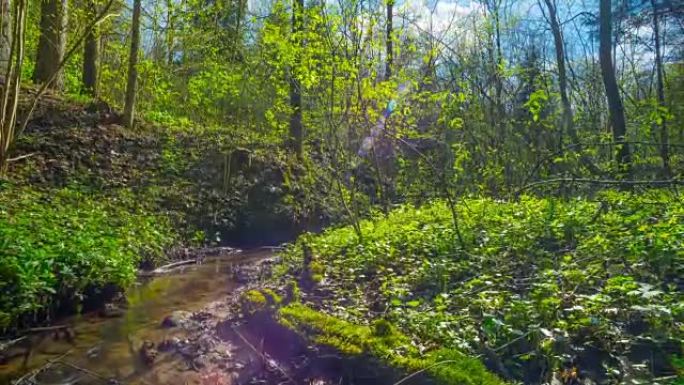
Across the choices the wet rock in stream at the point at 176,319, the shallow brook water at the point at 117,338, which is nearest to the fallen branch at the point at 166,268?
the shallow brook water at the point at 117,338

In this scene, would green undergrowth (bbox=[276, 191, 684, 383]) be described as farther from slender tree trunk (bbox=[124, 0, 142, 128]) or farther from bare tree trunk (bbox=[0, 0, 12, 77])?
slender tree trunk (bbox=[124, 0, 142, 128])

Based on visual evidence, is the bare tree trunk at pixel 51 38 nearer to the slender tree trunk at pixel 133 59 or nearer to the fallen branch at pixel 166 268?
the slender tree trunk at pixel 133 59

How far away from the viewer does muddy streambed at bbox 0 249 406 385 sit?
4082 millimetres

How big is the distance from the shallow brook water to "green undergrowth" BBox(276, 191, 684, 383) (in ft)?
5.04

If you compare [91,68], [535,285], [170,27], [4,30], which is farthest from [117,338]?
[91,68]

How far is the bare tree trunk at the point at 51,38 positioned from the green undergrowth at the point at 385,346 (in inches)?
343

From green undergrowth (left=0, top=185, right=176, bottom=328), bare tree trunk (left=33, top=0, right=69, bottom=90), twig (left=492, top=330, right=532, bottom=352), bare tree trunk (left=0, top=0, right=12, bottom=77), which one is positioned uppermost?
bare tree trunk (left=33, top=0, right=69, bottom=90)

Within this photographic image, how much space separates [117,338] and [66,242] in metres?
1.75

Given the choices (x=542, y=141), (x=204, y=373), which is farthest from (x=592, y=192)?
(x=204, y=373)

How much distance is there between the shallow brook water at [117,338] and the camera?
445 cm

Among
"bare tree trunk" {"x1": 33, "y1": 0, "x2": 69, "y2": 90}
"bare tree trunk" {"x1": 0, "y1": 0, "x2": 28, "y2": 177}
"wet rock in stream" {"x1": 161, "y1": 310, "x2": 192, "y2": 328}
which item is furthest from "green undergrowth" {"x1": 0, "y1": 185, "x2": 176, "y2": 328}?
"bare tree trunk" {"x1": 33, "y1": 0, "x2": 69, "y2": 90}

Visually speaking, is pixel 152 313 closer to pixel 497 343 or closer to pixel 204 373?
pixel 204 373

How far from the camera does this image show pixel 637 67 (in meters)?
22.0

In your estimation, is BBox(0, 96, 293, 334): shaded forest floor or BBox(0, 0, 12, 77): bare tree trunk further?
BBox(0, 0, 12, 77): bare tree trunk
